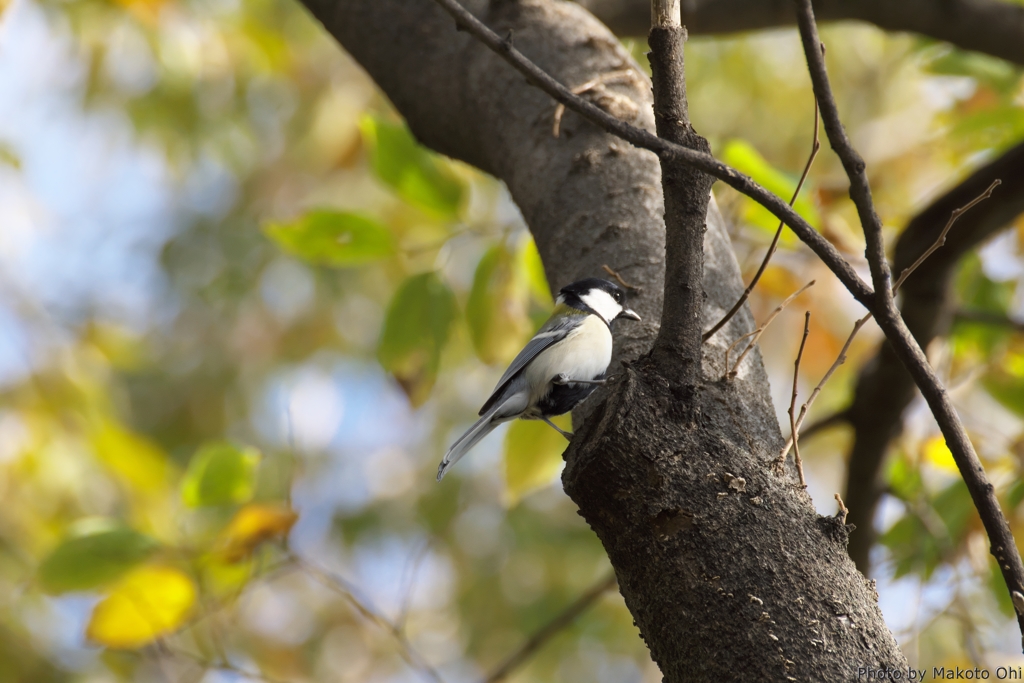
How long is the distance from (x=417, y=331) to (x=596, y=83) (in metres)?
0.90

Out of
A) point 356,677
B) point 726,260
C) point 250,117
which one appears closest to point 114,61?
point 250,117

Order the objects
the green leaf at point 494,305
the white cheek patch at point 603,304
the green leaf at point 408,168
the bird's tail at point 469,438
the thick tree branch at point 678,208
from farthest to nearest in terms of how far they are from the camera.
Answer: the green leaf at point 494,305 → the green leaf at point 408,168 → the bird's tail at point 469,438 → the white cheek patch at point 603,304 → the thick tree branch at point 678,208

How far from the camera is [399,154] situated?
2414 millimetres

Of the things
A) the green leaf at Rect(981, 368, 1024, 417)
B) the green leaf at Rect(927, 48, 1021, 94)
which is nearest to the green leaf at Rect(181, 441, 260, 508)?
the green leaf at Rect(981, 368, 1024, 417)

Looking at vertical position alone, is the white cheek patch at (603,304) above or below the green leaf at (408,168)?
below

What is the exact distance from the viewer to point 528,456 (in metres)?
2.33

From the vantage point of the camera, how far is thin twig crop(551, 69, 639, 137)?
194cm

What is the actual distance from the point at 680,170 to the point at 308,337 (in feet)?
22.2

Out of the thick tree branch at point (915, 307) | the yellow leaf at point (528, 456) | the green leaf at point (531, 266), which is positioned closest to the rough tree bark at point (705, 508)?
the yellow leaf at point (528, 456)

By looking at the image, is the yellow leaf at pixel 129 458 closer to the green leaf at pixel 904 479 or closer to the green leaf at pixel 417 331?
the green leaf at pixel 417 331

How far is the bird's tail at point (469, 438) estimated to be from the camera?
1915 millimetres

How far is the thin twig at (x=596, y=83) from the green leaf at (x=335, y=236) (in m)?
0.72

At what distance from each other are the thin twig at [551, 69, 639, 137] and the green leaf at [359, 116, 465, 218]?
57 cm

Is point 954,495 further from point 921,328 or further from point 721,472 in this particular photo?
point 721,472
